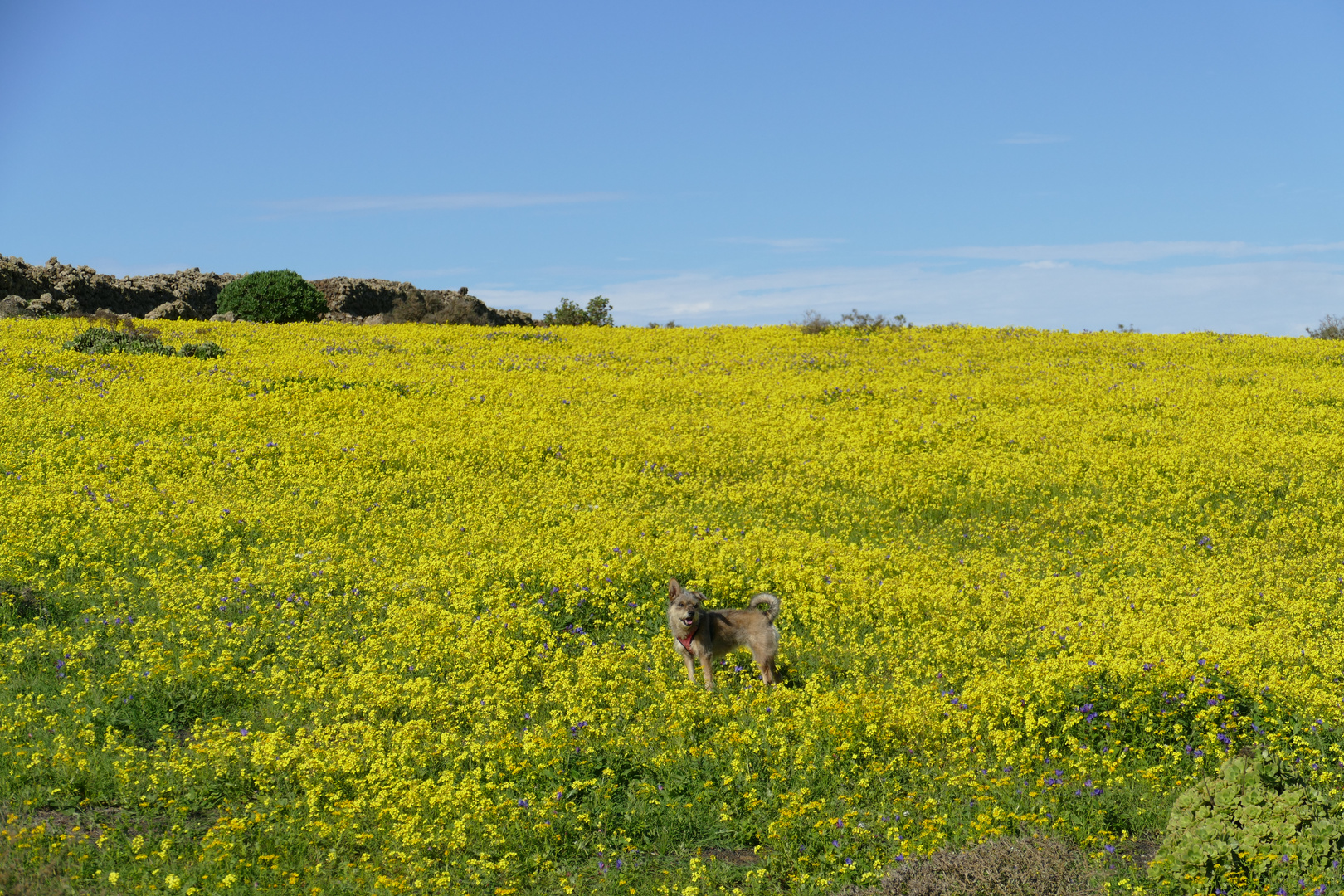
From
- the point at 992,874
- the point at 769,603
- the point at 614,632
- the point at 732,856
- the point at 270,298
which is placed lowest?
the point at 732,856

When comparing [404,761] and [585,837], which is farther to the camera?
[404,761]

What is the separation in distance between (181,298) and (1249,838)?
167 ft

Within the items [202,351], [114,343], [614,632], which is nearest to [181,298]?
[114,343]

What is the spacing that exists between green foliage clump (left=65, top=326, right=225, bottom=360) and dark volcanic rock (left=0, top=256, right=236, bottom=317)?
423 inches

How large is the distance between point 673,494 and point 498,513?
11.2 feet

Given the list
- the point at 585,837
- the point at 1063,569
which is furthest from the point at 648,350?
the point at 585,837

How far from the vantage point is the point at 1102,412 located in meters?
26.2

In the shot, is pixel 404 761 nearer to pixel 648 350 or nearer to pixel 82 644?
pixel 82 644

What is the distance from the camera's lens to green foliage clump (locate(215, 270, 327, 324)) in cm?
4381

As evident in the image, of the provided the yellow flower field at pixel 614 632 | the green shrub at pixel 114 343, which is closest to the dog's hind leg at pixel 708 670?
the yellow flower field at pixel 614 632

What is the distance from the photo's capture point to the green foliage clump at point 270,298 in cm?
4381

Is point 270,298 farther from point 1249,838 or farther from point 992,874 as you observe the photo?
point 1249,838

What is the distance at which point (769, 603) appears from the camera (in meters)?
10.2

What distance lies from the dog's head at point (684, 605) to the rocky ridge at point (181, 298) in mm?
36601
